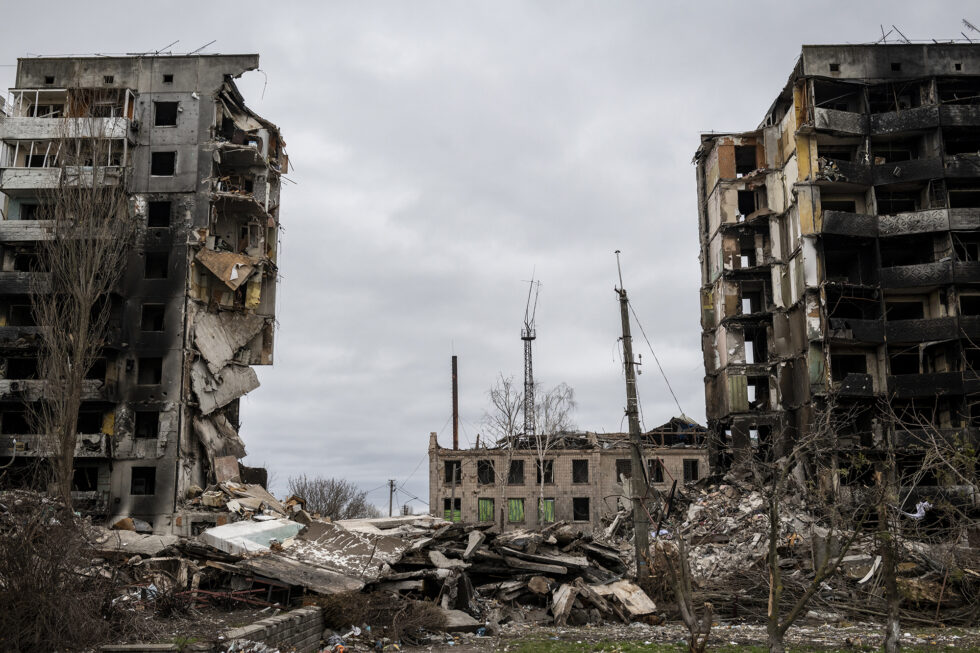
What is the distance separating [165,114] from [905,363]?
128 ft

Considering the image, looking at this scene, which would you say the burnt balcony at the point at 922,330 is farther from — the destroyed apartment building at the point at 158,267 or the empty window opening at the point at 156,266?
the empty window opening at the point at 156,266

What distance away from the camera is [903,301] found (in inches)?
1628

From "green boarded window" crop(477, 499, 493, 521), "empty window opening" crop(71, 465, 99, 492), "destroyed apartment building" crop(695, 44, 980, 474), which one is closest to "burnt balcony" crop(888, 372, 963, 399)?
"destroyed apartment building" crop(695, 44, 980, 474)

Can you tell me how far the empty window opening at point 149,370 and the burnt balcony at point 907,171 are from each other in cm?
3609

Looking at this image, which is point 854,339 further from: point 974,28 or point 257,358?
point 257,358

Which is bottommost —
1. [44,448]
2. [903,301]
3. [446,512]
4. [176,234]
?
[446,512]

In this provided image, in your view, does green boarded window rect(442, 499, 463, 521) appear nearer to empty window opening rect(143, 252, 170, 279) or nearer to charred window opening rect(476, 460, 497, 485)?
charred window opening rect(476, 460, 497, 485)

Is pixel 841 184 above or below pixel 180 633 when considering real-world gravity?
above

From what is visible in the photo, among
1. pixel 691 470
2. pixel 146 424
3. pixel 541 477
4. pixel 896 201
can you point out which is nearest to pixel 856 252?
pixel 896 201

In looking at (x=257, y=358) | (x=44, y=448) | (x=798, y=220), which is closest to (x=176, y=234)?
(x=257, y=358)

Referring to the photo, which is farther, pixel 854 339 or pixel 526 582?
pixel 854 339

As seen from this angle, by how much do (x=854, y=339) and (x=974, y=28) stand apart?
1832 cm

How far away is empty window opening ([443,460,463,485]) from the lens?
189 ft

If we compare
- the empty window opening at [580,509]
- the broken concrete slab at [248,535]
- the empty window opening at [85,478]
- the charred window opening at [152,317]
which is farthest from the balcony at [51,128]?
the empty window opening at [580,509]
